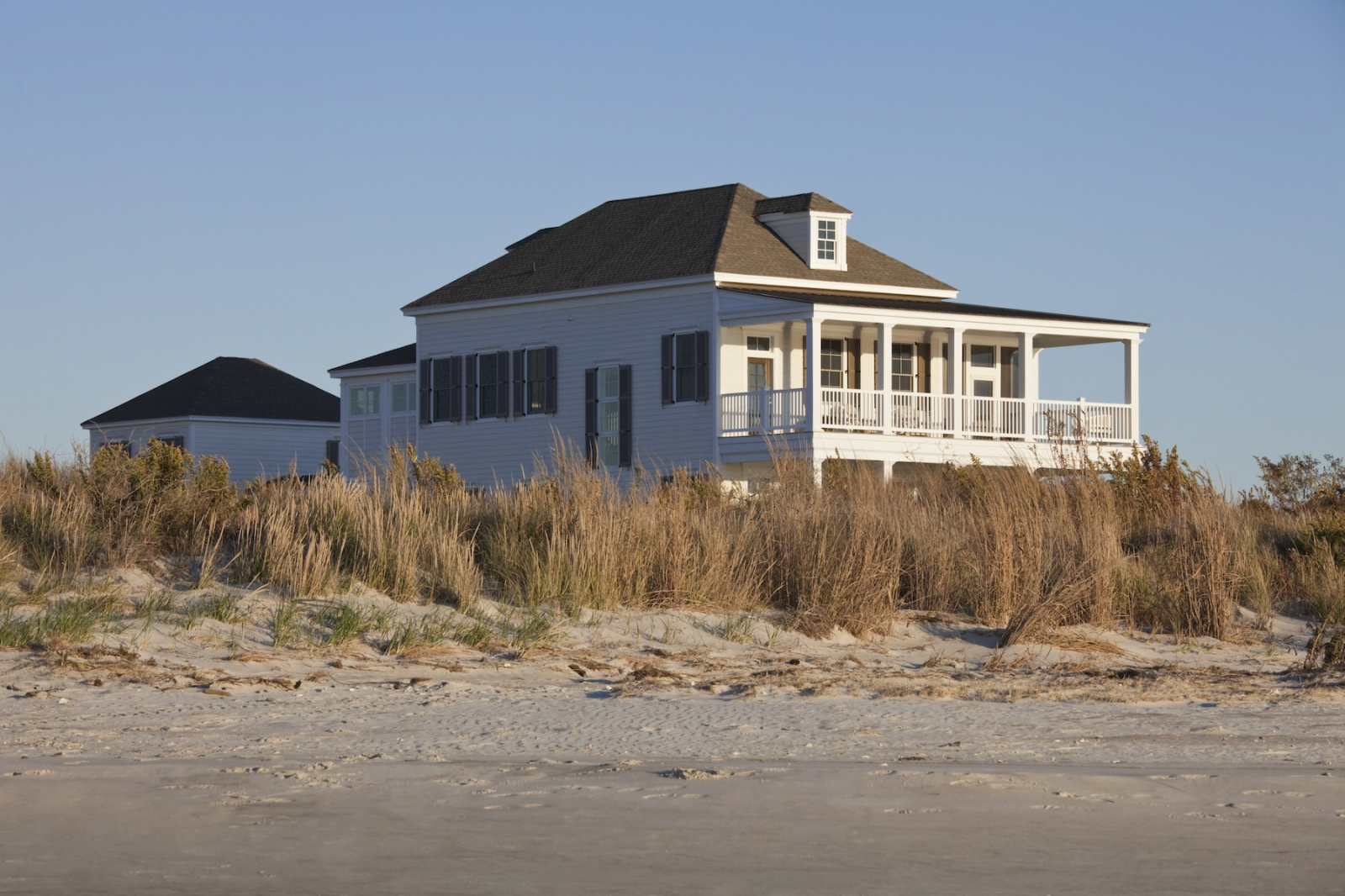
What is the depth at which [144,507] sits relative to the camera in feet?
45.5

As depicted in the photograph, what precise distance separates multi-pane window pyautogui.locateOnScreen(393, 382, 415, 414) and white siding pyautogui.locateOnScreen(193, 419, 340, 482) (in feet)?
24.7

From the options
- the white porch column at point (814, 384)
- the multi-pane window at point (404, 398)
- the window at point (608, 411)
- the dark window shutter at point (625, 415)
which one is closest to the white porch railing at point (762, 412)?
the white porch column at point (814, 384)

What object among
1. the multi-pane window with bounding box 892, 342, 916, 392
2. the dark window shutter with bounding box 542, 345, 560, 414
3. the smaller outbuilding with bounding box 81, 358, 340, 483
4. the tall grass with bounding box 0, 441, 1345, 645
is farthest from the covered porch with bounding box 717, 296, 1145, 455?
the smaller outbuilding with bounding box 81, 358, 340, 483

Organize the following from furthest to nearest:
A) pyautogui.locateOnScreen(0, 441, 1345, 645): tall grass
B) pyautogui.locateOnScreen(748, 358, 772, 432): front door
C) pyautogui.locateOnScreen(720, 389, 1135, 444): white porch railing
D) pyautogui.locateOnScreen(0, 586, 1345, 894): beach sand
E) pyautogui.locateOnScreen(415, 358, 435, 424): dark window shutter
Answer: pyautogui.locateOnScreen(415, 358, 435, 424): dark window shutter → pyautogui.locateOnScreen(748, 358, 772, 432): front door → pyautogui.locateOnScreen(720, 389, 1135, 444): white porch railing → pyautogui.locateOnScreen(0, 441, 1345, 645): tall grass → pyautogui.locateOnScreen(0, 586, 1345, 894): beach sand

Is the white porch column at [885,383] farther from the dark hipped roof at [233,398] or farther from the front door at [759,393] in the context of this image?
the dark hipped roof at [233,398]

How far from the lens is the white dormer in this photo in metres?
33.6

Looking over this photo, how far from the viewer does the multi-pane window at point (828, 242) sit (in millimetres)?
33938

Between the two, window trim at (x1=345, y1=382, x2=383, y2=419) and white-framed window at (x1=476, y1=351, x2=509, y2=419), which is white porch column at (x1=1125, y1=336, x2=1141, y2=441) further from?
window trim at (x1=345, y1=382, x2=383, y2=419)

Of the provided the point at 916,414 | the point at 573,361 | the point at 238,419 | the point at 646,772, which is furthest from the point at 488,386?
the point at 646,772

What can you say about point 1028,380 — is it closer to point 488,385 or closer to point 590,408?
point 590,408

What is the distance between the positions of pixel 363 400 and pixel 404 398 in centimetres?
146

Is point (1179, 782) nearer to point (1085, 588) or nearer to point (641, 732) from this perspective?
point (641, 732)

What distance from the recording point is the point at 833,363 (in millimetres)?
32594

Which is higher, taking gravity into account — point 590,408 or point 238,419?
point 238,419
